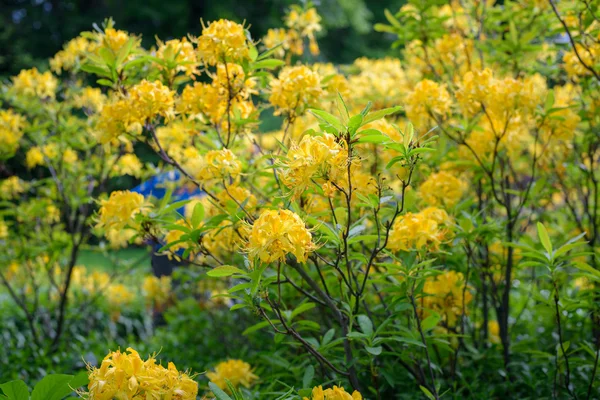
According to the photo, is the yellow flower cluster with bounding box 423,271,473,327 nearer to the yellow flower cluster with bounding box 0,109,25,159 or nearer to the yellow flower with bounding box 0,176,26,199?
the yellow flower cluster with bounding box 0,109,25,159

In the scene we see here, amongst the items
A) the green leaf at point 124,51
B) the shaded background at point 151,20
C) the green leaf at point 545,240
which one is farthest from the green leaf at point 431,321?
the shaded background at point 151,20

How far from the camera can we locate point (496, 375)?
2.32 meters

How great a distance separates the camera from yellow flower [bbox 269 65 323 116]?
183 cm

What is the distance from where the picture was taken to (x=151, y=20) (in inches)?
496

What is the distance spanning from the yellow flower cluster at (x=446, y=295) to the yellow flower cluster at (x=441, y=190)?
11.0 inches

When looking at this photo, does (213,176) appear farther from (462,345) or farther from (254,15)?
(254,15)

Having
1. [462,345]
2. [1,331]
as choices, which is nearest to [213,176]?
[462,345]

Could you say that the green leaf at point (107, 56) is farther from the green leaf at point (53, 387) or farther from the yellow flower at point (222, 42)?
the green leaf at point (53, 387)

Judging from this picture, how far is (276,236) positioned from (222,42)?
779 millimetres

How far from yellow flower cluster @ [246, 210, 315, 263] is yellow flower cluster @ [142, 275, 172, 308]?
11.2ft

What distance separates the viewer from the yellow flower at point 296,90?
1.83 meters

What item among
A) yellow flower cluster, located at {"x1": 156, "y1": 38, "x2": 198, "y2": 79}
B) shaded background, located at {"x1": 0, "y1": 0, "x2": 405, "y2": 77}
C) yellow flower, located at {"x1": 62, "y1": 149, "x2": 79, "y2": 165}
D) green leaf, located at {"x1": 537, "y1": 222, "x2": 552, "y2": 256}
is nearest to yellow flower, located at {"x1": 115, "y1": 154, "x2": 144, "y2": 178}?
yellow flower, located at {"x1": 62, "y1": 149, "x2": 79, "y2": 165}

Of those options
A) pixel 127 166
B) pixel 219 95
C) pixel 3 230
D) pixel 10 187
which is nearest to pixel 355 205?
pixel 219 95

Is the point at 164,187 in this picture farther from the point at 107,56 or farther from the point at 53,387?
the point at 53,387
